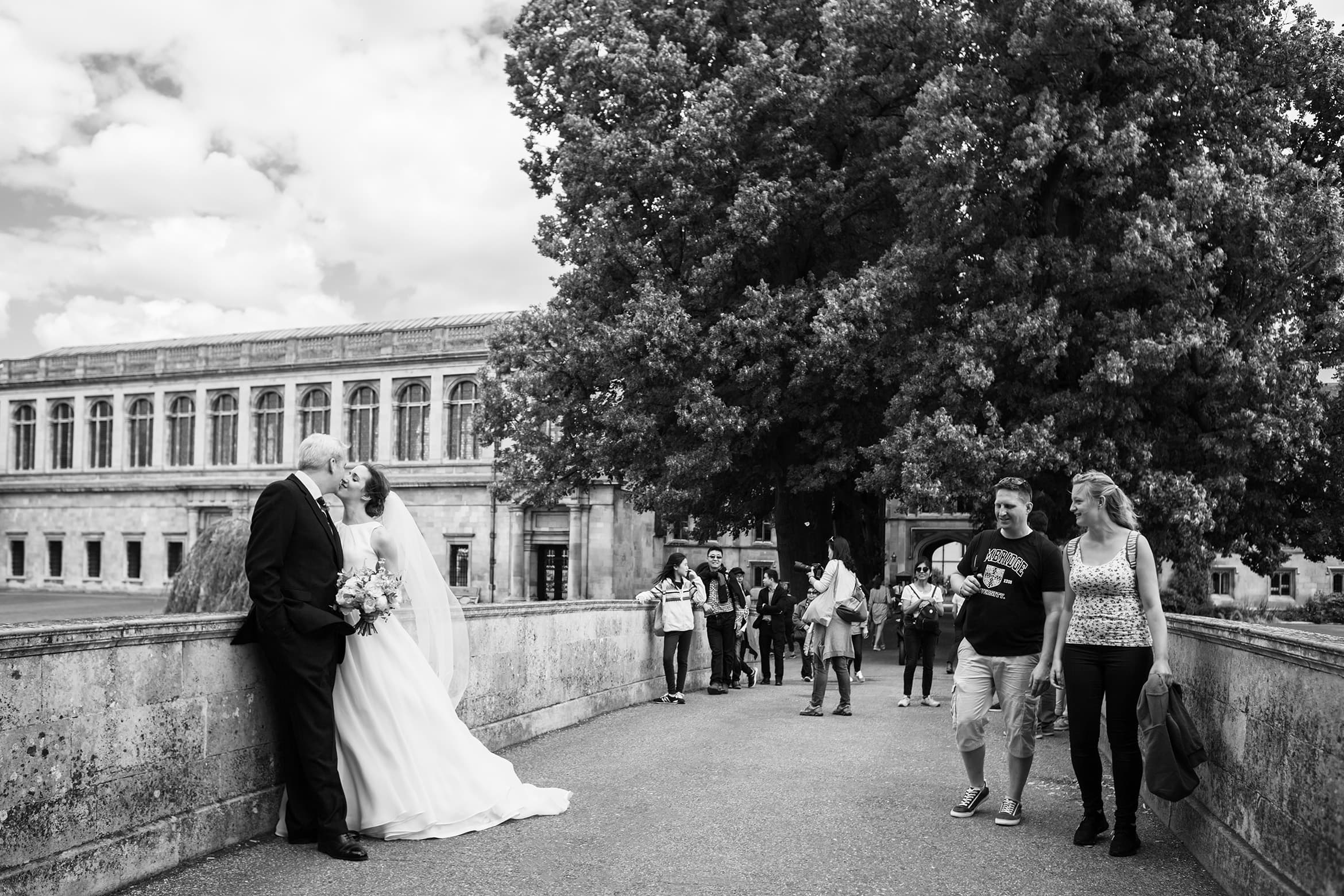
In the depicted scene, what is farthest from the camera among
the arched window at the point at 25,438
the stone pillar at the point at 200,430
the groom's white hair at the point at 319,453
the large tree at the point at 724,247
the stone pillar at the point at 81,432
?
the arched window at the point at 25,438

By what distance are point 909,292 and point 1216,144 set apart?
566cm

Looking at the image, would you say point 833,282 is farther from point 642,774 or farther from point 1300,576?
point 1300,576

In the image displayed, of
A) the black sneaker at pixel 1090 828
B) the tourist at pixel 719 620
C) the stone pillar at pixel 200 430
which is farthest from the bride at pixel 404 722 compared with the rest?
the stone pillar at pixel 200 430

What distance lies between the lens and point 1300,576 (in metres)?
50.4

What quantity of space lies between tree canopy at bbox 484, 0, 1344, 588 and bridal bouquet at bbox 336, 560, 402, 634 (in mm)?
14360

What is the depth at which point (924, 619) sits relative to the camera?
50.6 feet

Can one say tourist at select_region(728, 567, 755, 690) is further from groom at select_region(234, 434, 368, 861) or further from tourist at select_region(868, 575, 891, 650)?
groom at select_region(234, 434, 368, 861)

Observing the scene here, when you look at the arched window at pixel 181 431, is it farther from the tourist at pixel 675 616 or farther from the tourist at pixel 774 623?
the tourist at pixel 675 616

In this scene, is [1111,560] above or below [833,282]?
below

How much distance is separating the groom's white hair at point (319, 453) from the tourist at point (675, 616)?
26.7ft

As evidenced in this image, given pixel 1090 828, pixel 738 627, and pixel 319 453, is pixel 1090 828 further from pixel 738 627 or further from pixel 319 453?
pixel 738 627

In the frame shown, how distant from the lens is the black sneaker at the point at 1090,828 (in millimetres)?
6750

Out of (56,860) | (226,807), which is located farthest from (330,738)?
(56,860)

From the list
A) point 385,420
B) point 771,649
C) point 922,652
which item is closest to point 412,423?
point 385,420
